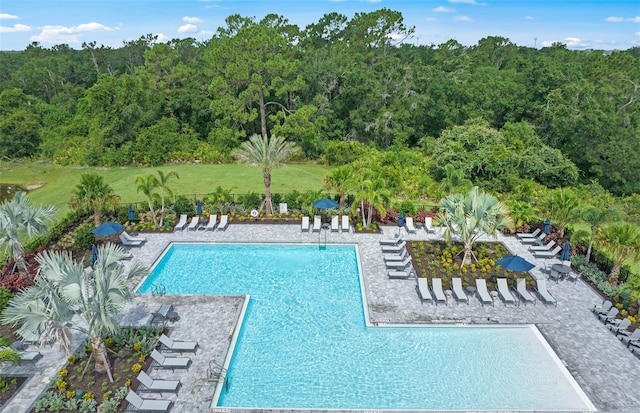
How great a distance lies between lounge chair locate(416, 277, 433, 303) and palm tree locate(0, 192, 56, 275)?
1543 cm

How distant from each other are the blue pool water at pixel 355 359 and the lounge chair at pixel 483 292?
1.47m

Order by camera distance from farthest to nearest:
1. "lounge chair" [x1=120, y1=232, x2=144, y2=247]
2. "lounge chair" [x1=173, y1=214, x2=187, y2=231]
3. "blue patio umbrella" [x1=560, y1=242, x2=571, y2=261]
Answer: "lounge chair" [x1=173, y1=214, x2=187, y2=231] → "lounge chair" [x1=120, y1=232, x2=144, y2=247] → "blue patio umbrella" [x1=560, y1=242, x2=571, y2=261]

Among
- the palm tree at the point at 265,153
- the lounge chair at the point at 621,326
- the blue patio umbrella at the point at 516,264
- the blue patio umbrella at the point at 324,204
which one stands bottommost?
the lounge chair at the point at 621,326

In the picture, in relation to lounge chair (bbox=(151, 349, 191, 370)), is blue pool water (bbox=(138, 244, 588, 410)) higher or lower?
lower

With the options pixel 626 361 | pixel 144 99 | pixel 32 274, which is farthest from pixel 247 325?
pixel 144 99

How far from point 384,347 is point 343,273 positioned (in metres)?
5.44

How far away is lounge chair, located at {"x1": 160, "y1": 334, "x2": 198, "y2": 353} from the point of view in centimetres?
1395

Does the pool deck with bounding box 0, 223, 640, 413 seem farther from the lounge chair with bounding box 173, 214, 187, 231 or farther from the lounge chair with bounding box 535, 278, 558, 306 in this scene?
the lounge chair with bounding box 173, 214, 187, 231

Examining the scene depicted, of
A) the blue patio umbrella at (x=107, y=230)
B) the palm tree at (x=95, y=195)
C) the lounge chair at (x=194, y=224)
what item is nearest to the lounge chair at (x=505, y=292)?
the lounge chair at (x=194, y=224)

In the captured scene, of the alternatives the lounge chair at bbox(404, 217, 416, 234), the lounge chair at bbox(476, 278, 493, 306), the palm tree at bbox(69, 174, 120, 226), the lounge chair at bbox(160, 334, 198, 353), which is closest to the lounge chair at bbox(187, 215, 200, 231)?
the palm tree at bbox(69, 174, 120, 226)

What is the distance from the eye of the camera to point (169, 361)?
13312mm

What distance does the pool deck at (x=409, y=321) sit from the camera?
12.5m

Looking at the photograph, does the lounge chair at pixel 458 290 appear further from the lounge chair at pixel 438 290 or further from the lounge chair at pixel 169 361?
the lounge chair at pixel 169 361

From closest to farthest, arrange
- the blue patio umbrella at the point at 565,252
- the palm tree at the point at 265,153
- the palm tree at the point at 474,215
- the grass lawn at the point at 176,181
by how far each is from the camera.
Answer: the palm tree at the point at 474,215, the blue patio umbrella at the point at 565,252, the palm tree at the point at 265,153, the grass lawn at the point at 176,181
